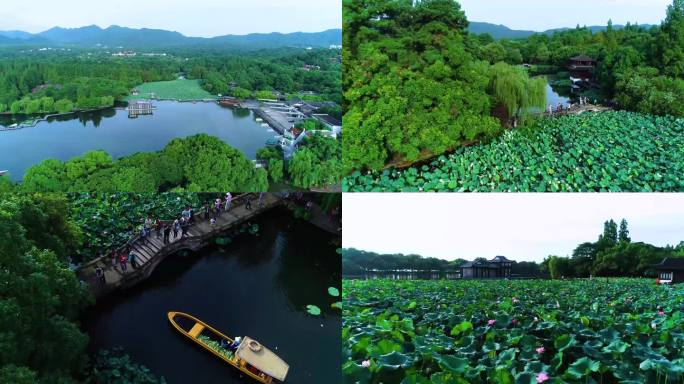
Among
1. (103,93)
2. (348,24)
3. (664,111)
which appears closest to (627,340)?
(664,111)

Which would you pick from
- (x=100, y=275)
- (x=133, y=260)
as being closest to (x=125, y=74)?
(x=133, y=260)

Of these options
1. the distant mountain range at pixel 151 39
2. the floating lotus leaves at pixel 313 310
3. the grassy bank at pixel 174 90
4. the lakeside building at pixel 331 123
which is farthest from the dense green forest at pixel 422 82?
the grassy bank at pixel 174 90

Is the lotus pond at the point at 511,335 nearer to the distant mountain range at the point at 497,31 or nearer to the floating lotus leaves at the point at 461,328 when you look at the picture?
the floating lotus leaves at the point at 461,328

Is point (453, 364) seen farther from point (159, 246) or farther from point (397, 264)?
point (159, 246)

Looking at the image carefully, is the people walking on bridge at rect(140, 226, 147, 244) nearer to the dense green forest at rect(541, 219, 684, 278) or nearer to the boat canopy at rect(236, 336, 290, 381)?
the boat canopy at rect(236, 336, 290, 381)

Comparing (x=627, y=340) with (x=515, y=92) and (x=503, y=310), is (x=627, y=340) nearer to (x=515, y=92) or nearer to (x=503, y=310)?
(x=503, y=310)

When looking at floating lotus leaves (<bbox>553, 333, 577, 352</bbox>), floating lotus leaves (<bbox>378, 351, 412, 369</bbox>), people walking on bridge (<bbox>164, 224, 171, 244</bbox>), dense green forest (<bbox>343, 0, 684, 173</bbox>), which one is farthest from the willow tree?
people walking on bridge (<bbox>164, 224, 171, 244</bbox>)
